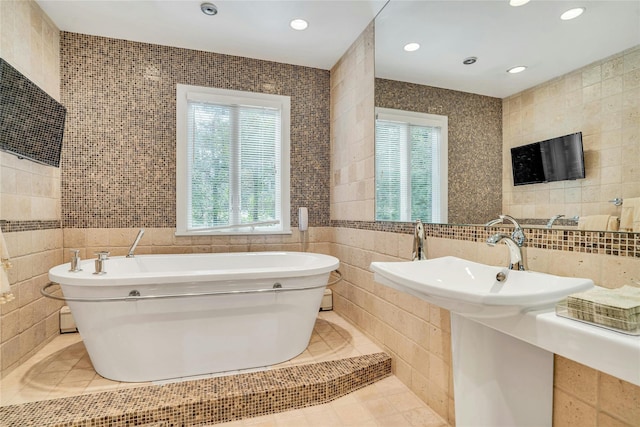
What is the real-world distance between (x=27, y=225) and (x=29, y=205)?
148 millimetres

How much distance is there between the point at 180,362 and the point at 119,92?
2.45 m

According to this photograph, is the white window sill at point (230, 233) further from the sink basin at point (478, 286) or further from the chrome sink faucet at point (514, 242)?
the chrome sink faucet at point (514, 242)

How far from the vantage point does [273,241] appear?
3414 millimetres

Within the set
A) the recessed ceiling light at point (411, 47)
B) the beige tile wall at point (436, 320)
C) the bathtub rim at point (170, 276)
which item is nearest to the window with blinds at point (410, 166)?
the beige tile wall at point (436, 320)

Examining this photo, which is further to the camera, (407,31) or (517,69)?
(407,31)

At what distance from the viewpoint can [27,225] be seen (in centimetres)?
235

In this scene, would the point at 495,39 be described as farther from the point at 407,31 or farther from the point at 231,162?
the point at 231,162

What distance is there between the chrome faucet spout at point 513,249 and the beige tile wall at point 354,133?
4.48 feet

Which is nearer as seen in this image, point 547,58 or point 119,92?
point 547,58

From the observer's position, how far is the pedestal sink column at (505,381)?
125cm

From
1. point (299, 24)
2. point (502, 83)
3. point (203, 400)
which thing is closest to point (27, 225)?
point (203, 400)

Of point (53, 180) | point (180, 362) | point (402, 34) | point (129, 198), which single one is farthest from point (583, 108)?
point (53, 180)

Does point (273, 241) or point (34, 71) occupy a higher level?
point (34, 71)

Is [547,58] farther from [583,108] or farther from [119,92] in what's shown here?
[119,92]
